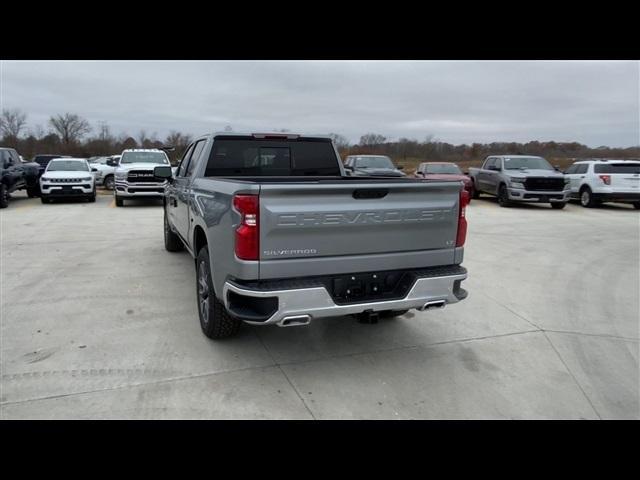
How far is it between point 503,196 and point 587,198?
10.7 ft

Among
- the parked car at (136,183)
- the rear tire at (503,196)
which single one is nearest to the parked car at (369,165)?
the rear tire at (503,196)

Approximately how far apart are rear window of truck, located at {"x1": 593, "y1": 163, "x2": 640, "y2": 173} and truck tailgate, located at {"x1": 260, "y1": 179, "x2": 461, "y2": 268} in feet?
51.2

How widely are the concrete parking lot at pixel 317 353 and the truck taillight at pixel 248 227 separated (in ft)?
3.54

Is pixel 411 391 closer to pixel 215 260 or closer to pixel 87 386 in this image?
pixel 215 260

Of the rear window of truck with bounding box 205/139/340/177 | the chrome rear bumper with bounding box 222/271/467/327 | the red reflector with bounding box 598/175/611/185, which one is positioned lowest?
the chrome rear bumper with bounding box 222/271/467/327

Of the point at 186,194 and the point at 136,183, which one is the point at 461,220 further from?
the point at 136,183

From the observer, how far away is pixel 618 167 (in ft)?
52.7

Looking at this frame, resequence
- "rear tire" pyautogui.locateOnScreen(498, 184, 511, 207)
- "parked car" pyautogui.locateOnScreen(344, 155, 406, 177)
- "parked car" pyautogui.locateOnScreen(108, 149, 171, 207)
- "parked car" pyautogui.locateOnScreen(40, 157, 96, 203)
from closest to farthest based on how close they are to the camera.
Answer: "parked car" pyautogui.locateOnScreen(108, 149, 171, 207), "parked car" pyautogui.locateOnScreen(40, 157, 96, 203), "rear tire" pyautogui.locateOnScreen(498, 184, 511, 207), "parked car" pyautogui.locateOnScreen(344, 155, 406, 177)

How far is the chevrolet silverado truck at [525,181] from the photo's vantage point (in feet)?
51.9

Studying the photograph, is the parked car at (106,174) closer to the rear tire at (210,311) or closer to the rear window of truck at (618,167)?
the rear tire at (210,311)

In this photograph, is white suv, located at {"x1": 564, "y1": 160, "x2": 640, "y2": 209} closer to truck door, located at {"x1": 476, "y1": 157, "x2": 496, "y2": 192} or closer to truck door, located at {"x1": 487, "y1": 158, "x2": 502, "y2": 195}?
truck door, located at {"x1": 487, "y1": 158, "x2": 502, "y2": 195}

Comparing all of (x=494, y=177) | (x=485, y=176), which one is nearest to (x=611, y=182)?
(x=494, y=177)

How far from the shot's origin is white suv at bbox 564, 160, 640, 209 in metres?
15.9

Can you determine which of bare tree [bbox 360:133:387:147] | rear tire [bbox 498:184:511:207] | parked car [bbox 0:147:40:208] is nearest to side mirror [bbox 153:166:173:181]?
parked car [bbox 0:147:40:208]
